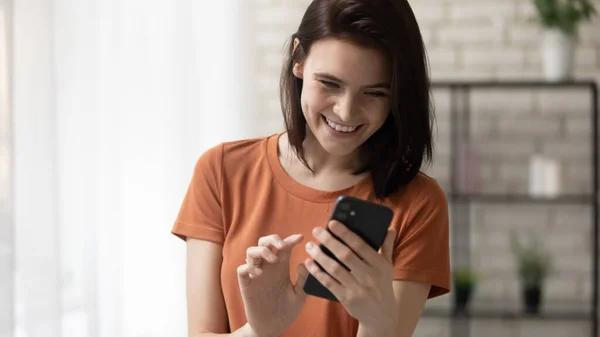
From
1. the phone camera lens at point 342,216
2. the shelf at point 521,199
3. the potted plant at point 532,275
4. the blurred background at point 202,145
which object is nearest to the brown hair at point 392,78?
the blurred background at point 202,145

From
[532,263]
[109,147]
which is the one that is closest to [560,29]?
[532,263]

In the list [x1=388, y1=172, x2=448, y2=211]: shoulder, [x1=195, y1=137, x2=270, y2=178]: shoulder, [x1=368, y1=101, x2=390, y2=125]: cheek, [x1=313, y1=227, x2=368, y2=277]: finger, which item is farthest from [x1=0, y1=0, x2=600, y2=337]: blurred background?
[x1=313, y1=227, x2=368, y2=277]: finger

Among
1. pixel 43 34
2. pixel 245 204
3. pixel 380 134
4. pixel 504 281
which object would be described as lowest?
pixel 504 281

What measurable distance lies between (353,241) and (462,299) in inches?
89.8

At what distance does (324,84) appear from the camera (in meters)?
1.39

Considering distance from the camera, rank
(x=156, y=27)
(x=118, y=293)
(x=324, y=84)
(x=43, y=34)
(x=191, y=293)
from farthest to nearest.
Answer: (x=156, y=27), (x=118, y=293), (x=43, y=34), (x=191, y=293), (x=324, y=84)

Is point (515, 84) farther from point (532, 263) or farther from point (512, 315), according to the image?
point (512, 315)

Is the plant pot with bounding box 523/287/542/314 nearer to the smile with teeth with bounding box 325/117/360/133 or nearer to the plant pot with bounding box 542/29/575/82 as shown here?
the plant pot with bounding box 542/29/575/82

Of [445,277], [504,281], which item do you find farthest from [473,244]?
[445,277]

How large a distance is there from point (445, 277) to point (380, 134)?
30cm

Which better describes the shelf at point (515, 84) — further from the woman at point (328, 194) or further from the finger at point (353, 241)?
the finger at point (353, 241)

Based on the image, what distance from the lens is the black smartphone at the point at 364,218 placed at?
1219 millimetres

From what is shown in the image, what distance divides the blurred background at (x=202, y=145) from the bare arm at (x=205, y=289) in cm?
36

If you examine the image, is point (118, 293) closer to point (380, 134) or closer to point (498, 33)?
point (380, 134)
